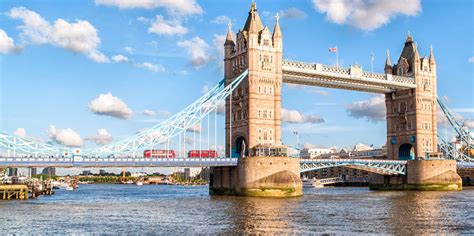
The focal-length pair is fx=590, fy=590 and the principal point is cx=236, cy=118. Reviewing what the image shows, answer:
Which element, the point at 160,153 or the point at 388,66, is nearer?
the point at 160,153

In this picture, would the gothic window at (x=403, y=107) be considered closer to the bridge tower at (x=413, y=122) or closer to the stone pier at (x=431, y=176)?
the bridge tower at (x=413, y=122)

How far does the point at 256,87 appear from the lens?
3519 inches

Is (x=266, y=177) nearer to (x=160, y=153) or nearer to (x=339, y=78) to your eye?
(x=160, y=153)

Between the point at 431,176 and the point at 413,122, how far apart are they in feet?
41.7

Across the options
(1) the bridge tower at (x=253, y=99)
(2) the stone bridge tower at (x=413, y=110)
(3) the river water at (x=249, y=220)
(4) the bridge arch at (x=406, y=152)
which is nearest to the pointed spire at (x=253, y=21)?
(1) the bridge tower at (x=253, y=99)

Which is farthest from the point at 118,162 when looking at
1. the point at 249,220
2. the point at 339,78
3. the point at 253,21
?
the point at 339,78

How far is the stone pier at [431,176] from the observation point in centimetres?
10612

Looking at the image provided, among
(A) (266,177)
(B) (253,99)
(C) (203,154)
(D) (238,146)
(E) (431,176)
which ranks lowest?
(E) (431,176)

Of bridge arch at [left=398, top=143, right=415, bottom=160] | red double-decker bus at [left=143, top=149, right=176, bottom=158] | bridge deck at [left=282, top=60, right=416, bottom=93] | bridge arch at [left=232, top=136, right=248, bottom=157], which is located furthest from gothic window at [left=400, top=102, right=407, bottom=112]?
red double-decker bus at [left=143, top=149, right=176, bottom=158]

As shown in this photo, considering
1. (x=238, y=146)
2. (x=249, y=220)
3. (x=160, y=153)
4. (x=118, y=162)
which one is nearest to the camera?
(x=249, y=220)

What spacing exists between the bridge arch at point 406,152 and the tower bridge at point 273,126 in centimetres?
19

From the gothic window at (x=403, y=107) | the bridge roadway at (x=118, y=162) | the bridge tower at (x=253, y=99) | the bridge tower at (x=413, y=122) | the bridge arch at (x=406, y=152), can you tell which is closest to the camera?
the bridge roadway at (x=118, y=162)

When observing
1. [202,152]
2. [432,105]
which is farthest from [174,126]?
[432,105]

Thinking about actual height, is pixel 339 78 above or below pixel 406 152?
above
